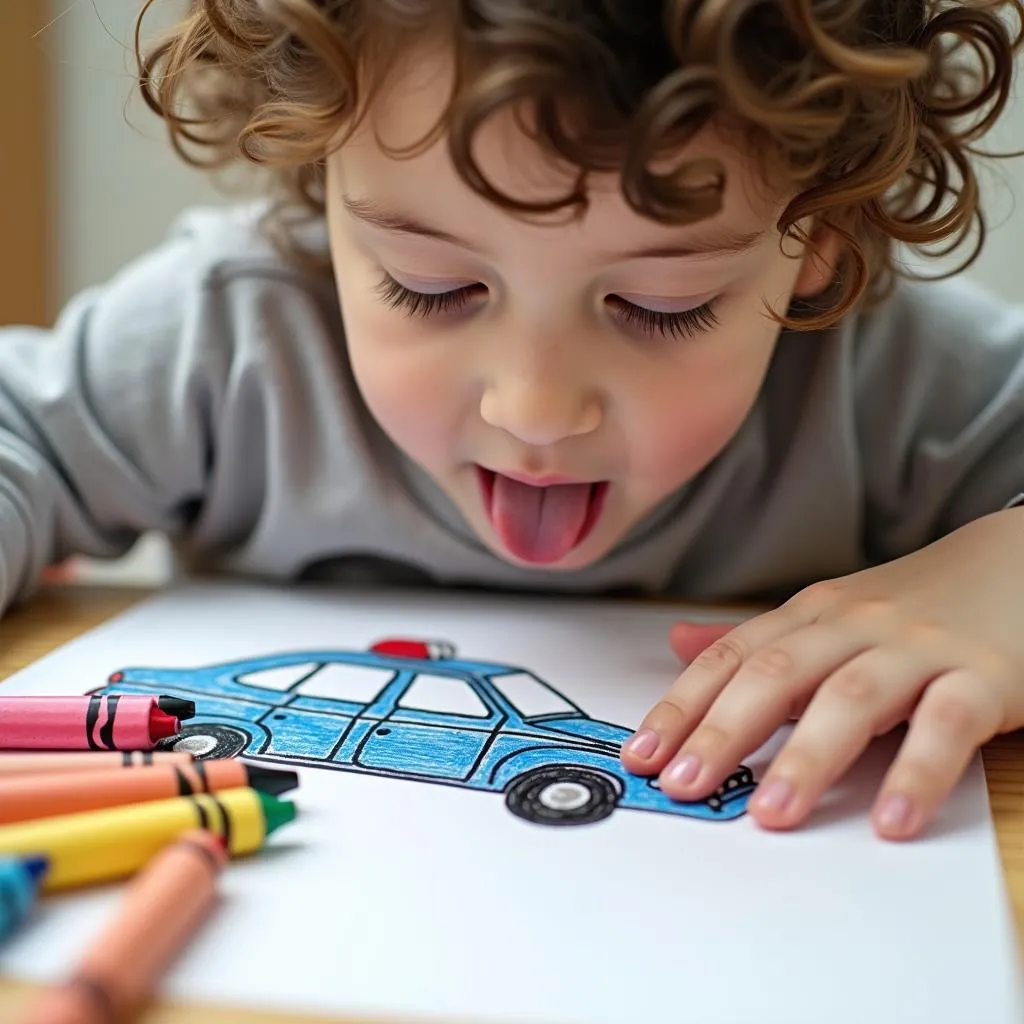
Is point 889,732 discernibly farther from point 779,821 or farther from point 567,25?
point 567,25

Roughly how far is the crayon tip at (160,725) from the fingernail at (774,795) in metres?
0.19

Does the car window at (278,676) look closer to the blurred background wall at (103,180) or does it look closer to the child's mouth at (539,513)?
the child's mouth at (539,513)

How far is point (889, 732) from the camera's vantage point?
0.40 meters

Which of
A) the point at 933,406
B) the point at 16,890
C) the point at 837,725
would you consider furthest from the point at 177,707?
the point at 933,406

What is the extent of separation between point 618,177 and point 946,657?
193mm

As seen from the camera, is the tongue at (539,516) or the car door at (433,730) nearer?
the car door at (433,730)

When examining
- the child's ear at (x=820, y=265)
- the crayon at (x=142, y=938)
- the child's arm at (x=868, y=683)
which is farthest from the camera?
the child's ear at (x=820, y=265)

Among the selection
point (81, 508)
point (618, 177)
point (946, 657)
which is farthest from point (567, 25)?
point (81, 508)

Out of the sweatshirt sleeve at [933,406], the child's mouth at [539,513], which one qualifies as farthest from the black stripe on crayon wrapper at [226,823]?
the sweatshirt sleeve at [933,406]

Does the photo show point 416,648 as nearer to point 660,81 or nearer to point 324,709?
point 324,709

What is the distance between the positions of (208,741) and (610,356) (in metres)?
0.19

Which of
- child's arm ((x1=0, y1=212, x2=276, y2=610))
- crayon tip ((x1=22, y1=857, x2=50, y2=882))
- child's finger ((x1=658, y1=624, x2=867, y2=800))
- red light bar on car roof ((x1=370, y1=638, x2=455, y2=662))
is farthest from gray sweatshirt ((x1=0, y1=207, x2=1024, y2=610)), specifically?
crayon tip ((x1=22, y1=857, x2=50, y2=882))

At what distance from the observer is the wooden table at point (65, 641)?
10.8 inches

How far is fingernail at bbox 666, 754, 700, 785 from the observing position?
37cm
